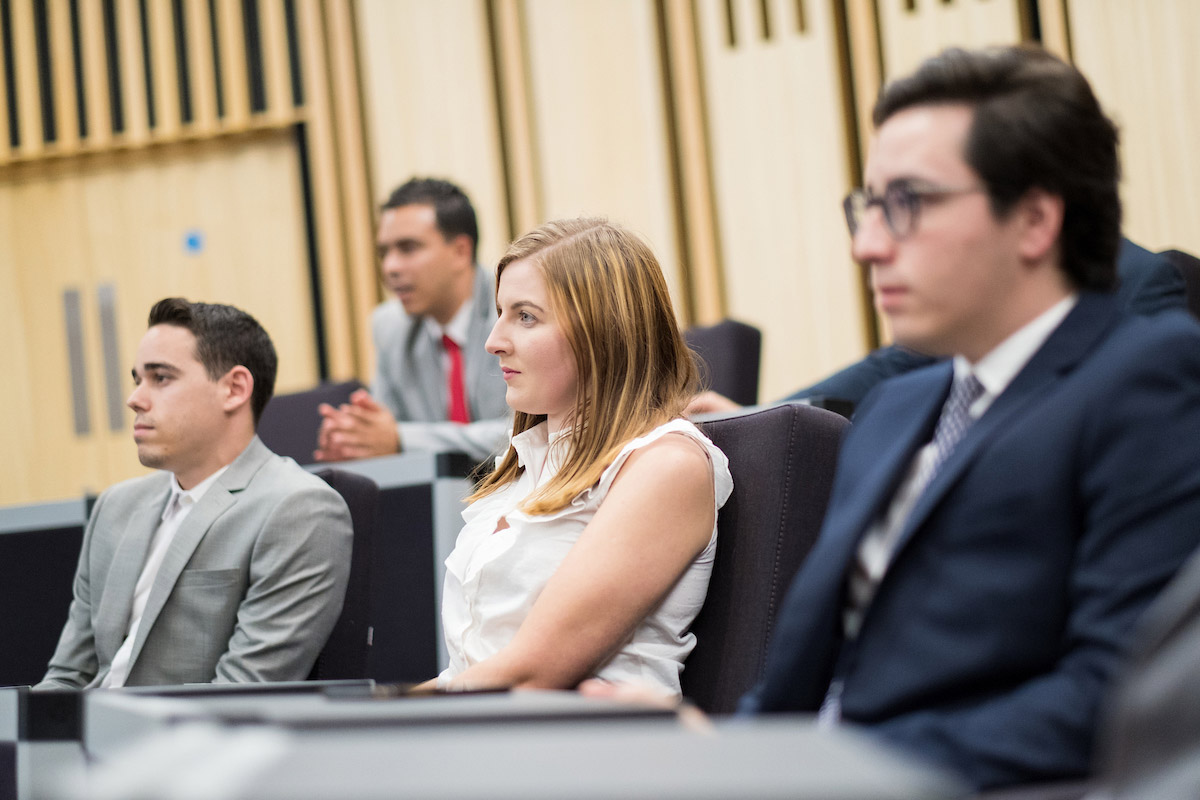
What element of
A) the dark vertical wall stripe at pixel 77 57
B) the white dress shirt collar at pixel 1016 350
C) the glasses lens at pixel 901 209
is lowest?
the white dress shirt collar at pixel 1016 350

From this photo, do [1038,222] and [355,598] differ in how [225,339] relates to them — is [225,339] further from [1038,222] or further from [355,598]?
[1038,222]

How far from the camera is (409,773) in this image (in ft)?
1.78

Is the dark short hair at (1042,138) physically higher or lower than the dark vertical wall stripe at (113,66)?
lower

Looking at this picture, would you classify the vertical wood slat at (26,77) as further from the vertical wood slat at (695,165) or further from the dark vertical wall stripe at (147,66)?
the vertical wood slat at (695,165)

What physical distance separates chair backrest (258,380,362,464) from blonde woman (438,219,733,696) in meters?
1.42

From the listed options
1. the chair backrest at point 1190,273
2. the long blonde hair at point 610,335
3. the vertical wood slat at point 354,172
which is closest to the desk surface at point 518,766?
the long blonde hair at point 610,335

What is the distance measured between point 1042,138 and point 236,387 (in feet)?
5.77

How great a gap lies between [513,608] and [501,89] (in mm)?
3813

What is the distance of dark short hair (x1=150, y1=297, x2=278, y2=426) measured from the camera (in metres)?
2.42

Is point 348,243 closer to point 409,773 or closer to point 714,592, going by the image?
point 714,592

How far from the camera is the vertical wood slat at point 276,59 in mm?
5148

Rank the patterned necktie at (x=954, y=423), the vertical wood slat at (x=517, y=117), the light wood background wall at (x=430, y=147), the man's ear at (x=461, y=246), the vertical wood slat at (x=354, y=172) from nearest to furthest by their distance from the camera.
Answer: the patterned necktie at (x=954, y=423), the man's ear at (x=461, y=246), the light wood background wall at (x=430, y=147), the vertical wood slat at (x=517, y=117), the vertical wood slat at (x=354, y=172)

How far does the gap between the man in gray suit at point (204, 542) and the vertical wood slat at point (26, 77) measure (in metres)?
3.48

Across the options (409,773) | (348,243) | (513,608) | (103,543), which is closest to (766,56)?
(348,243)
